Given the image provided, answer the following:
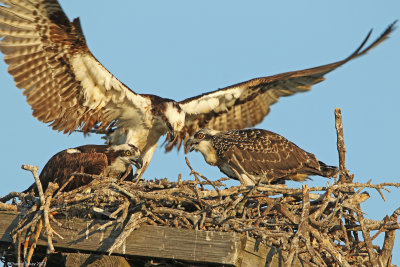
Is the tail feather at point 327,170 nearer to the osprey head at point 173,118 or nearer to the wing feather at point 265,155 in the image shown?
the wing feather at point 265,155

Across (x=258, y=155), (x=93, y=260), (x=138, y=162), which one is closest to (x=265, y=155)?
(x=258, y=155)

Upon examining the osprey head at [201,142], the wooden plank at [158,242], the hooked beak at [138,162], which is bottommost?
the wooden plank at [158,242]

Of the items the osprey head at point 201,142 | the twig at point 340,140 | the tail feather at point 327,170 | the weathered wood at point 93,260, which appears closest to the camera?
the weathered wood at point 93,260

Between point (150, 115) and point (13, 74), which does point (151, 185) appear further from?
point (13, 74)

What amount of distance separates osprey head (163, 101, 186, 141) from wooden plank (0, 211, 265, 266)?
2.76 meters

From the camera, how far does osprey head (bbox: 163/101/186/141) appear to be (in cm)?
724

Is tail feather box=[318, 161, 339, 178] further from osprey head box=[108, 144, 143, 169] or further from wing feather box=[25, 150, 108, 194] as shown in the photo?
wing feather box=[25, 150, 108, 194]

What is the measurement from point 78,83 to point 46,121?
596mm

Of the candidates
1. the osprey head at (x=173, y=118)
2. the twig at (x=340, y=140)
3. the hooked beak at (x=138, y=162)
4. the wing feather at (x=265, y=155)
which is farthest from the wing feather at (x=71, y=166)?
the twig at (x=340, y=140)

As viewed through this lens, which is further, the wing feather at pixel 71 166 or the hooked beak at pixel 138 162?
the hooked beak at pixel 138 162

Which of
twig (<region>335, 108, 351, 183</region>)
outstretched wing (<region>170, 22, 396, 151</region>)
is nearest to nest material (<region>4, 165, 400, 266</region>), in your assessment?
twig (<region>335, 108, 351, 183</region>)

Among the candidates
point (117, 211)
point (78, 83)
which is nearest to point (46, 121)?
point (78, 83)

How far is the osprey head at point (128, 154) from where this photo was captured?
6.79m

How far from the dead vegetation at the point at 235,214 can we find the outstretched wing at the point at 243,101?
231 cm
